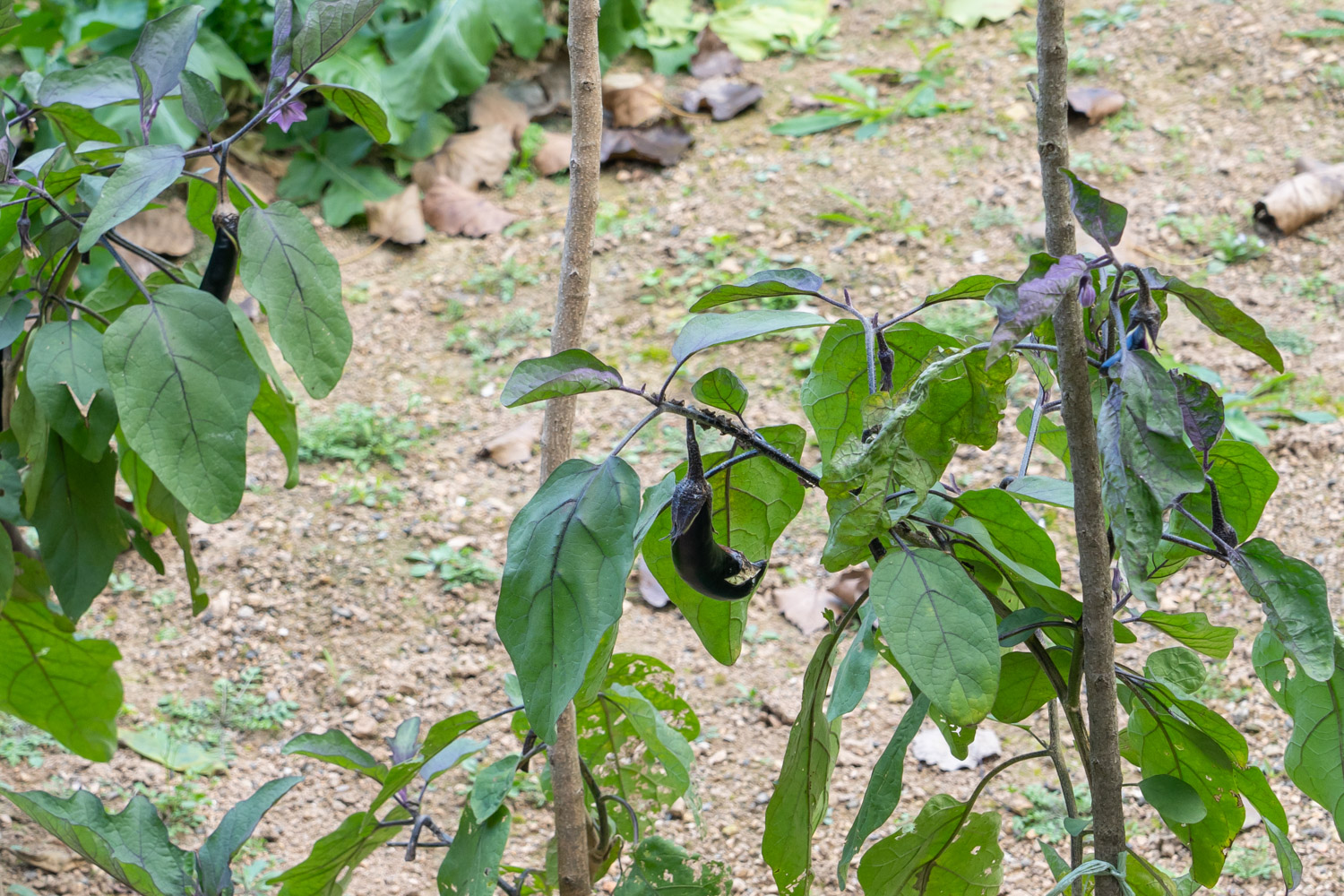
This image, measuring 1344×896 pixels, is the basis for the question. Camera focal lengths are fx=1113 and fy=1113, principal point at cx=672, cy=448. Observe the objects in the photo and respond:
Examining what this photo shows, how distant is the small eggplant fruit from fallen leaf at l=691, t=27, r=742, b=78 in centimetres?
360

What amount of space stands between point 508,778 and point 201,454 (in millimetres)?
458

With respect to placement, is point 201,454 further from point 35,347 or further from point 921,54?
point 921,54

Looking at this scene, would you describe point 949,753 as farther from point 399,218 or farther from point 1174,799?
point 399,218

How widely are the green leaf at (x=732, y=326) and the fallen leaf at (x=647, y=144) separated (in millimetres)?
2922

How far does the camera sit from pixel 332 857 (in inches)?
49.1

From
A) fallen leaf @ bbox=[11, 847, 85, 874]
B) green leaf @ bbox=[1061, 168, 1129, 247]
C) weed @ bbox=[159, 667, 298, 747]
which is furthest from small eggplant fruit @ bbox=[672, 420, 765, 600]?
weed @ bbox=[159, 667, 298, 747]

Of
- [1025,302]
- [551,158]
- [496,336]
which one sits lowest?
[496,336]

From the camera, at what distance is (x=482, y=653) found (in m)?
2.29

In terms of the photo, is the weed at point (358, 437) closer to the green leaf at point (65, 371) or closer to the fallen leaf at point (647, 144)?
the fallen leaf at point (647, 144)

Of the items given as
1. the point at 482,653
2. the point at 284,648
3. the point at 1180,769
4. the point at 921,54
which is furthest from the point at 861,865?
the point at 921,54

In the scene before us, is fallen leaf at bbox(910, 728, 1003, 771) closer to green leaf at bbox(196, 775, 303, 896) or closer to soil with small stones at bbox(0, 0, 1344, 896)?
soil with small stones at bbox(0, 0, 1344, 896)

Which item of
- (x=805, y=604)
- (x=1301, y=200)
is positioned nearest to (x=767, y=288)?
(x=805, y=604)

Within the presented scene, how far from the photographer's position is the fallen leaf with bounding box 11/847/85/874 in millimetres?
1730

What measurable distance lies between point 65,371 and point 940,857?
98cm
